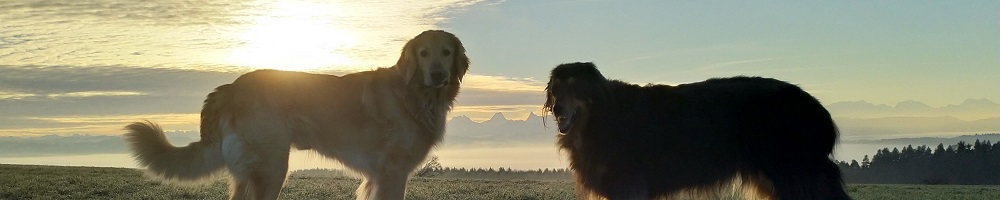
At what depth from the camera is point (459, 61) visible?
714 centimetres

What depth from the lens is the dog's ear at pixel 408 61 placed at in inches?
276

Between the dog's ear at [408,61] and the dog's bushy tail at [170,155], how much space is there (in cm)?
161

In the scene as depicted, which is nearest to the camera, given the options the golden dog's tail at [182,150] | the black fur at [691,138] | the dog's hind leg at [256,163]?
the black fur at [691,138]

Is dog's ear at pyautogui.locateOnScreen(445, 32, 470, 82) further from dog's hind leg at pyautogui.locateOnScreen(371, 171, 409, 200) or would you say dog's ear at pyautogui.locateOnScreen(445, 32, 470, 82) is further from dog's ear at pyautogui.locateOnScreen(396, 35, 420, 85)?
dog's hind leg at pyautogui.locateOnScreen(371, 171, 409, 200)

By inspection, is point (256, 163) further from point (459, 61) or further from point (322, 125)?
point (459, 61)

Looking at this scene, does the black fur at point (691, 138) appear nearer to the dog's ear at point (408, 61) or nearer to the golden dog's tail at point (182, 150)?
the dog's ear at point (408, 61)

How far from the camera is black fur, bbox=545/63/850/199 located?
224 inches

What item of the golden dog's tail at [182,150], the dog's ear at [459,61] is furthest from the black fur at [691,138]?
the golden dog's tail at [182,150]

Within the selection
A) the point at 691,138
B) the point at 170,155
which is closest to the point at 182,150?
the point at 170,155

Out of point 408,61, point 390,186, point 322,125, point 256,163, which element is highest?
point 408,61

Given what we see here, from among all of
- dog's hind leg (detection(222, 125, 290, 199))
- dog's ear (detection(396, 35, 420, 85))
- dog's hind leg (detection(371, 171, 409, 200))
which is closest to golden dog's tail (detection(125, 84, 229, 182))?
dog's hind leg (detection(222, 125, 290, 199))

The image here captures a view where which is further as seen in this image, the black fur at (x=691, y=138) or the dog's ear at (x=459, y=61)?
the dog's ear at (x=459, y=61)

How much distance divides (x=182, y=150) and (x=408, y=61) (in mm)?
2018

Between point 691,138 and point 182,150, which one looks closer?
point 691,138
